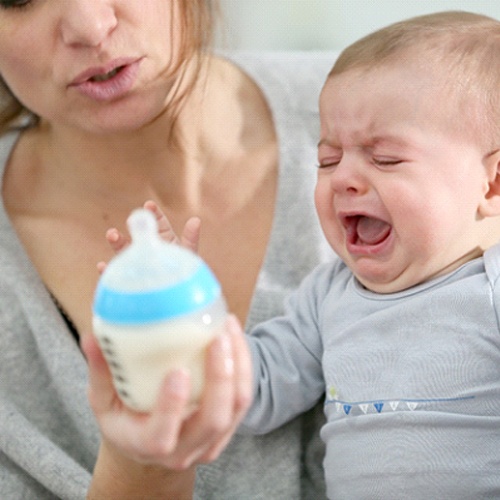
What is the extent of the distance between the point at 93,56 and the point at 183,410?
0.69 m

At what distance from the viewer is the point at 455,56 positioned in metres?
1.14

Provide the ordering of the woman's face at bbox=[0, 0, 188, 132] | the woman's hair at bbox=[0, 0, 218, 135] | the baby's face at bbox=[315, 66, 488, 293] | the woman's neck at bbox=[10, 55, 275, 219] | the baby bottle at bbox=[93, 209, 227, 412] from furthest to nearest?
the woman's neck at bbox=[10, 55, 275, 219], the woman's hair at bbox=[0, 0, 218, 135], the woman's face at bbox=[0, 0, 188, 132], the baby's face at bbox=[315, 66, 488, 293], the baby bottle at bbox=[93, 209, 227, 412]

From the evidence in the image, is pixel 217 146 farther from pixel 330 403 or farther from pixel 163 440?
pixel 163 440

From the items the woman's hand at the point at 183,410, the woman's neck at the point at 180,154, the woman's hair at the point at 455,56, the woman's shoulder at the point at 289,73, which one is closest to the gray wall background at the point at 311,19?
the woman's shoulder at the point at 289,73

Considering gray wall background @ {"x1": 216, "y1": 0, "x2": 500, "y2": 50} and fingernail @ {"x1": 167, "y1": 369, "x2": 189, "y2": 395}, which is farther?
gray wall background @ {"x1": 216, "y1": 0, "x2": 500, "y2": 50}

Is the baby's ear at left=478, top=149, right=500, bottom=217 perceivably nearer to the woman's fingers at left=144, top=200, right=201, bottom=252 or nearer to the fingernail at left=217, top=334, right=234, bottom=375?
the woman's fingers at left=144, top=200, right=201, bottom=252

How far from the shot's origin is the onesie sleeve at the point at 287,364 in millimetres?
1244

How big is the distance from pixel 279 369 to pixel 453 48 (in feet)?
1.62

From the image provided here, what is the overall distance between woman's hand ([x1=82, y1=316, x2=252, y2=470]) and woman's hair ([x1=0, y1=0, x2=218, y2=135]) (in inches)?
27.3

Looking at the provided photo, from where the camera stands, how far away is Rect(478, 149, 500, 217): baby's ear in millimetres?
1136

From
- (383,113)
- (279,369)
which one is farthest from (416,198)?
(279,369)

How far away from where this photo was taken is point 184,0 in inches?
53.2

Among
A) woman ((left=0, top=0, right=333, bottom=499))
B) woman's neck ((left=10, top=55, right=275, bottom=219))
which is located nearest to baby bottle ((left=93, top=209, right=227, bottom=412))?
woman ((left=0, top=0, right=333, bottom=499))

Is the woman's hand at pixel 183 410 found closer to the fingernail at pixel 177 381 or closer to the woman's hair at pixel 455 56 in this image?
the fingernail at pixel 177 381
